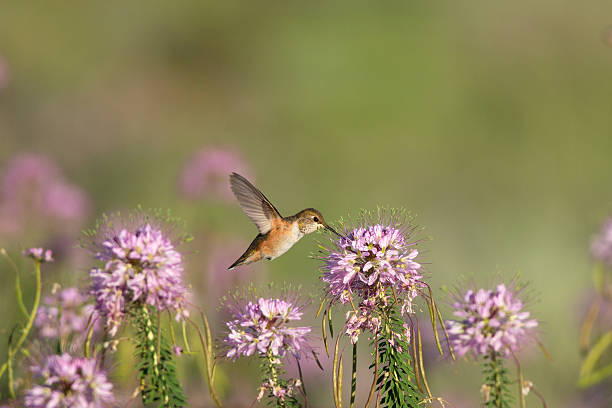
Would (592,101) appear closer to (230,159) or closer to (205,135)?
(205,135)

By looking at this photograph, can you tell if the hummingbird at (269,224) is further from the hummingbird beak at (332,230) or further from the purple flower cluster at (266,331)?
the purple flower cluster at (266,331)

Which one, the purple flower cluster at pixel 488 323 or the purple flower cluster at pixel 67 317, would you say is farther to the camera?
the purple flower cluster at pixel 67 317

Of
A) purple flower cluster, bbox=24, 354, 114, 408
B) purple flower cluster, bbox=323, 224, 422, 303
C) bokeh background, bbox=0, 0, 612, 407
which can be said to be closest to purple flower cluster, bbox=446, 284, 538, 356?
purple flower cluster, bbox=323, 224, 422, 303

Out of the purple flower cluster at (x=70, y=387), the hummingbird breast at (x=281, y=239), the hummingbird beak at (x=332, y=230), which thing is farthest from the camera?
the hummingbird breast at (x=281, y=239)

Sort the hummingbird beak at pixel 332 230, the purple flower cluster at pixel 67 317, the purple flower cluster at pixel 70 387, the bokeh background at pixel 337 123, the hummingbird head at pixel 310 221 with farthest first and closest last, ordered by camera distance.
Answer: the bokeh background at pixel 337 123
the hummingbird head at pixel 310 221
the purple flower cluster at pixel 67 317
the hummingbird beak at pixel 332 230
the purple flower cluster at pixel 70 387

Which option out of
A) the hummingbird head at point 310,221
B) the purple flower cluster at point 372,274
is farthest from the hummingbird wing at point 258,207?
the purple flower cluster at point 372,274

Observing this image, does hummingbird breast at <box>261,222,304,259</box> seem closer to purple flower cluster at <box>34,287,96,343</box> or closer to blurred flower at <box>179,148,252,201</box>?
purple flower cluster at <box>34,287,96,343</box>

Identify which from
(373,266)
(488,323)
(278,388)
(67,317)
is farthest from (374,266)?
(67,317)
